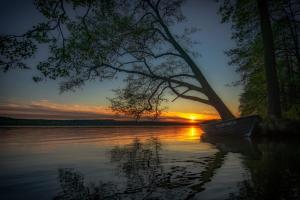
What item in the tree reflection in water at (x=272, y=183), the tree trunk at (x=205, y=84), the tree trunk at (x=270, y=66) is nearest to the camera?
the tree reflection in water at (x=272, y=183)

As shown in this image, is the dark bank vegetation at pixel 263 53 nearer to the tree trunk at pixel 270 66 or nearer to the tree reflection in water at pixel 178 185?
the tree trunk at pixel 270 66

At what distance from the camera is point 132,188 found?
16.8ft

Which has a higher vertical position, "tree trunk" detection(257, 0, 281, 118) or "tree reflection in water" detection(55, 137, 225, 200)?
"tree trunk" detection(257, 0, 281, 118)

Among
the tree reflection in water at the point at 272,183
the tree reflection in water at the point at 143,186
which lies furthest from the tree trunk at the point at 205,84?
the tree reflection in water at the point at 143,186

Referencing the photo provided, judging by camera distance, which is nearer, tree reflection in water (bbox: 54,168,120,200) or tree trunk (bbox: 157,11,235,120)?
tree reflection in water (bbox: 54,168,120,200)

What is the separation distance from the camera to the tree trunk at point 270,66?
766 inches

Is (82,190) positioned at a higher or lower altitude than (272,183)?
lower

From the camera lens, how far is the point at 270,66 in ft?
65.9

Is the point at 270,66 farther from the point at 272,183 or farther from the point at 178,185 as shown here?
the point at 178,185

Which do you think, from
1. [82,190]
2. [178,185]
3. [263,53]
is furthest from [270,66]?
[82,190]

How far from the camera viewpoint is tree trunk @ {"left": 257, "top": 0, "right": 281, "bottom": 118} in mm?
19469

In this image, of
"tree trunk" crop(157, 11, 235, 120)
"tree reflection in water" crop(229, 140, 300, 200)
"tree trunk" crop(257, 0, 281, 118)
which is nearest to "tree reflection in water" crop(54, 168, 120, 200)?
"tree reflection in water" crop(229, 140, 300, 200)

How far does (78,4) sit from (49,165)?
8.04 m

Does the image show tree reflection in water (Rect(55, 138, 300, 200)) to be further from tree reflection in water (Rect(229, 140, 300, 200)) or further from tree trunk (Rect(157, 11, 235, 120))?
tree trunk (Rect(157, 11, 235, 120))
